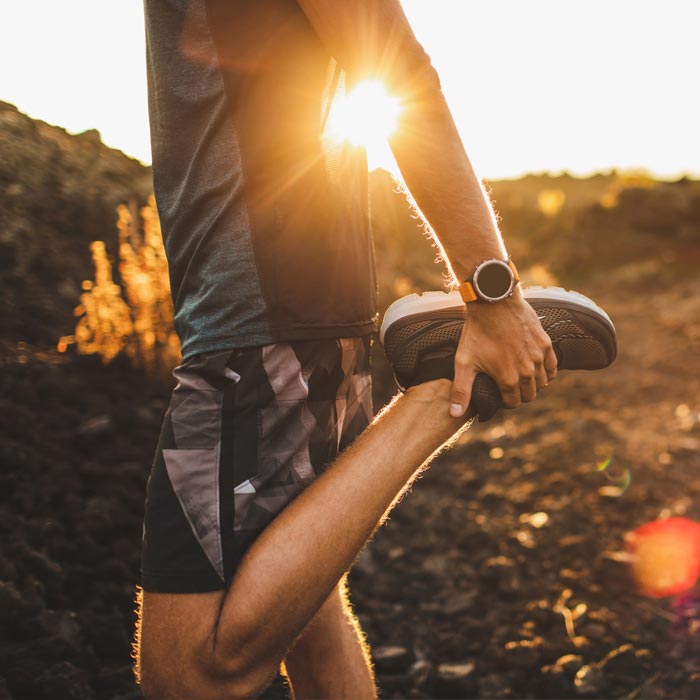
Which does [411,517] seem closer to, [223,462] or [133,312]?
[133,312]

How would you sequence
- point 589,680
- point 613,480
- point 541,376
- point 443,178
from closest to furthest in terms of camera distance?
1. point 443,178
2. point 541,376
3. point 589,680
4. point 613,480

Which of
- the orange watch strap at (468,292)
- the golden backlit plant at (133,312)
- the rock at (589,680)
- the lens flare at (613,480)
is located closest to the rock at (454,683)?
the rock at (589,680)

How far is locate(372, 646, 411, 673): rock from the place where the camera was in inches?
92.7

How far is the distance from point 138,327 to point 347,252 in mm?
2633

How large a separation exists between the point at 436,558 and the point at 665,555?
0.98 m

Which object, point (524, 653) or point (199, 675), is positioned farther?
point (524, 653)

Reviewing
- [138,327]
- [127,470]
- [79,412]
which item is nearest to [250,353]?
[127,470]

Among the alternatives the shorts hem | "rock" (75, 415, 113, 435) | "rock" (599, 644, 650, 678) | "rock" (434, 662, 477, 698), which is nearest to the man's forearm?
the shorts hem

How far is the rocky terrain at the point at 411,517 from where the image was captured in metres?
2.17

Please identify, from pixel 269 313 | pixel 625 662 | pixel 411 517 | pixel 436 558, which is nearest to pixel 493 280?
pixel 269 313

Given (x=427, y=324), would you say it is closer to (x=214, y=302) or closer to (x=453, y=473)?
(x=214, y=302)

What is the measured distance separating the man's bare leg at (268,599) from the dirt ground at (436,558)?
887mm

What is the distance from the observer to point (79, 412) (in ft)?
10.3

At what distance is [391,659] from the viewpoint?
2.38 meters
